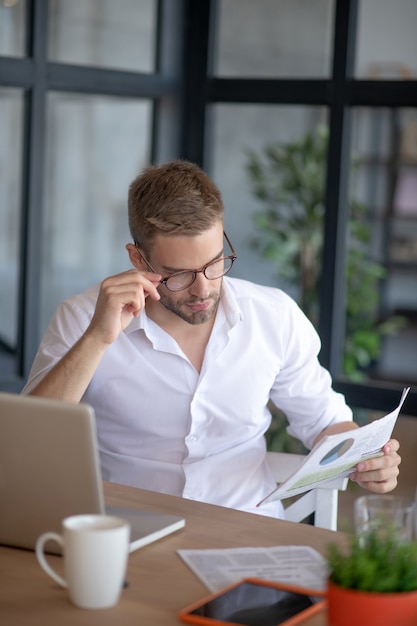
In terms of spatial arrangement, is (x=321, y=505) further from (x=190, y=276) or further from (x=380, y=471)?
(x=190, y=276)

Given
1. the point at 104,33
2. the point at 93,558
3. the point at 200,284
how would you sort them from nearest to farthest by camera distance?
the point at 93,558 < the point at 200,284 < the point at 104,33

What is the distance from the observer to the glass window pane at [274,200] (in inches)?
198

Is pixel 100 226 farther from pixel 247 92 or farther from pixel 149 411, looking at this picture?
pixel 149 411

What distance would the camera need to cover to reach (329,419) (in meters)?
2.44

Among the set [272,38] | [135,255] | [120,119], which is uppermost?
[272,38]

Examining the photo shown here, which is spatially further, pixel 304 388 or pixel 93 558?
pixel 304 388

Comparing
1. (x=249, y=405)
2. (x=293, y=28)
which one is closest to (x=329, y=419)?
(x=249, y=405)

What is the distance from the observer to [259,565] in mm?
1562

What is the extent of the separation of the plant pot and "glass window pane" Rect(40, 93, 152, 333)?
233cm

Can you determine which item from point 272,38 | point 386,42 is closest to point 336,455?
point 272,38

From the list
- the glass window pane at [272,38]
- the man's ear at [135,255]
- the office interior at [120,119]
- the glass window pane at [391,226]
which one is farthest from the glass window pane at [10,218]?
the glass window pane at [391,226]

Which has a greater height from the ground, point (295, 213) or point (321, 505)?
point (295, 213)

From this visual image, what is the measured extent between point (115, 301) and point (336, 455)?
586 millimetres

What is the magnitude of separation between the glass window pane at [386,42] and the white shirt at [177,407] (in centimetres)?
244
